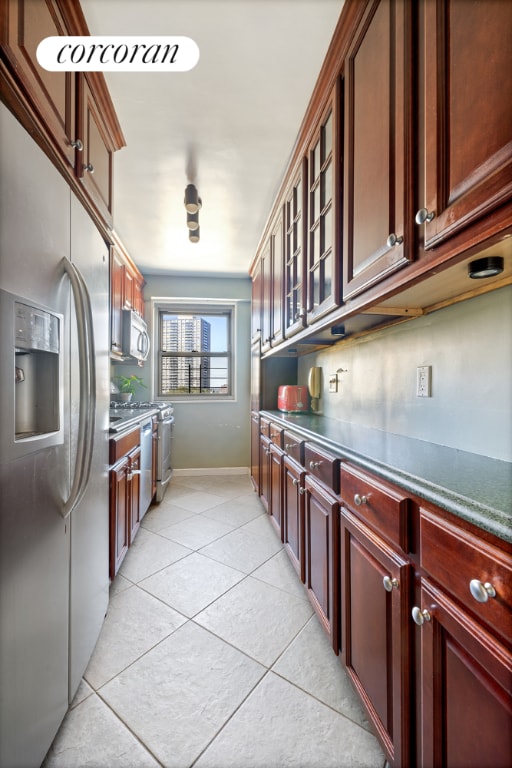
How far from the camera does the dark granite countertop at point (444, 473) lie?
633mm

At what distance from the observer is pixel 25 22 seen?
936 mm

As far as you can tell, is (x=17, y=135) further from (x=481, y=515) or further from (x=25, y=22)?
(x=481, y=515)

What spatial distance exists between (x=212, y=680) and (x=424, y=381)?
1.44 m

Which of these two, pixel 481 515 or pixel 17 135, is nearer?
pixel 481 515

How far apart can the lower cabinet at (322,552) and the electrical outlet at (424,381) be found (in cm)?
58

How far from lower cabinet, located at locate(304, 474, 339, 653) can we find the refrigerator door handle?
89cm

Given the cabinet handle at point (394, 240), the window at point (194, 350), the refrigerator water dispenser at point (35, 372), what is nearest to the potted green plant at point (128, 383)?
the window at point (194, 350)

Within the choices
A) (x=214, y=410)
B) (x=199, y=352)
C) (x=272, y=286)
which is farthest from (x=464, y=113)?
(x=199, y=352)

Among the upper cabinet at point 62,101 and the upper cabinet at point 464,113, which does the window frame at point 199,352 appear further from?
the upper cabinet at point 464,113

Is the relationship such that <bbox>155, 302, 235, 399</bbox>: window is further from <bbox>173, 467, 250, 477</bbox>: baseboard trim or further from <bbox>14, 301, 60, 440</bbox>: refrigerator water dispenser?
<bbox>14, 301, 60, 440</bbox>: refrigerator water dispenser

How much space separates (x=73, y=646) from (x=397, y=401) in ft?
5.29

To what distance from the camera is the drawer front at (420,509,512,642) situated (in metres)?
0.56

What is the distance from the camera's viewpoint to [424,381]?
1.44 m

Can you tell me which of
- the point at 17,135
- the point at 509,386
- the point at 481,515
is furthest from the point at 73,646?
the point at 509,386
